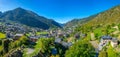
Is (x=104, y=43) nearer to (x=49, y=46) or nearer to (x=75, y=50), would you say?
(x=49, y=46)

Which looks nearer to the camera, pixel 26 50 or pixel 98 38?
pixel 26 50

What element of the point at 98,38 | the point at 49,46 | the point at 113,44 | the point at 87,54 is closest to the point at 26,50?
the point at 49,46

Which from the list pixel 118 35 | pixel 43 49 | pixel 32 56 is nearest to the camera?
pixel 32 56

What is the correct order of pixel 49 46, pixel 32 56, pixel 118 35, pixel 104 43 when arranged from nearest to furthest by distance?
pixel 32 56 < pixel 49 46 < pixel 104 43 < pixel 118 35

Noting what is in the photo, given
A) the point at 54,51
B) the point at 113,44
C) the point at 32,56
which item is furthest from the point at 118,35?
the point at 32,56

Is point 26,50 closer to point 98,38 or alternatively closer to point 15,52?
point 15,52

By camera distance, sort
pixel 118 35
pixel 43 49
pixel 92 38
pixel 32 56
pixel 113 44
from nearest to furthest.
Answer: pixel 32 56 → pixel 43 49 → pixel 113 44 → pixel 118 35 → pixel 92 38

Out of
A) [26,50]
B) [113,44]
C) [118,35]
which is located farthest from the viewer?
[118,35]

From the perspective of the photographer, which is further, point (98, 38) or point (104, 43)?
point (98, 38)

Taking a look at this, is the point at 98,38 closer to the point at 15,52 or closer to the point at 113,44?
the point at 113,44
